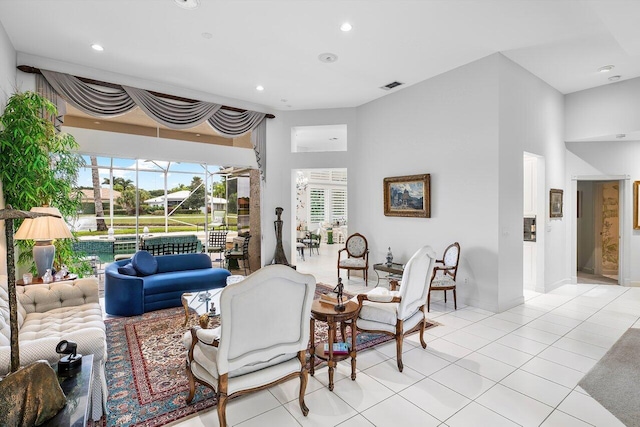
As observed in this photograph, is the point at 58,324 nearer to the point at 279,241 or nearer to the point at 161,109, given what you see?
the point at 161,109

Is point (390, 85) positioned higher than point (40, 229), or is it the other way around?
point (390, 85)

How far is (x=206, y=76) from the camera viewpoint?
5285 millimetres

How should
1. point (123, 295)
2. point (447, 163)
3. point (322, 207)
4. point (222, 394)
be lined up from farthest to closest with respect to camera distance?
point (322, 207) → point (447, 163) → point (123, 295) → point (222, 394)

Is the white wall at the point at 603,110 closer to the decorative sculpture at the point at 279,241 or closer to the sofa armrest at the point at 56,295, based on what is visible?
the decorative sculpture at the point at 279,241

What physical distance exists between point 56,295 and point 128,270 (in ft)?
4.68

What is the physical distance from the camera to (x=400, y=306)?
2961 mm

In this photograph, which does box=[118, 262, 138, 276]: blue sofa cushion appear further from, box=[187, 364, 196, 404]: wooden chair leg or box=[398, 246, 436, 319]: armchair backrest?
box=[398, 246, 436, 319]: armchair backrest

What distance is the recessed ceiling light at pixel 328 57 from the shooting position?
15.0 feet

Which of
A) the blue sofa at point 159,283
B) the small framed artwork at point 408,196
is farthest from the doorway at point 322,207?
the blue sofa at point 159,283

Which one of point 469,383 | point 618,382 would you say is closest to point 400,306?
point 469,383

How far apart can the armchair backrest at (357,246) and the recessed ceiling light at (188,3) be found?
473cm

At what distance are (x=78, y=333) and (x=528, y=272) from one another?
6.78 meters

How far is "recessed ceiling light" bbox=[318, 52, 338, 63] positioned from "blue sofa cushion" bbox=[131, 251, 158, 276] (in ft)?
13.5

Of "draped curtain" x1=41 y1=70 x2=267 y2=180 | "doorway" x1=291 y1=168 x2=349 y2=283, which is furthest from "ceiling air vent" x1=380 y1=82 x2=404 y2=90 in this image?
"doorway" x1=291 y1=168 x2=349 y2=283
